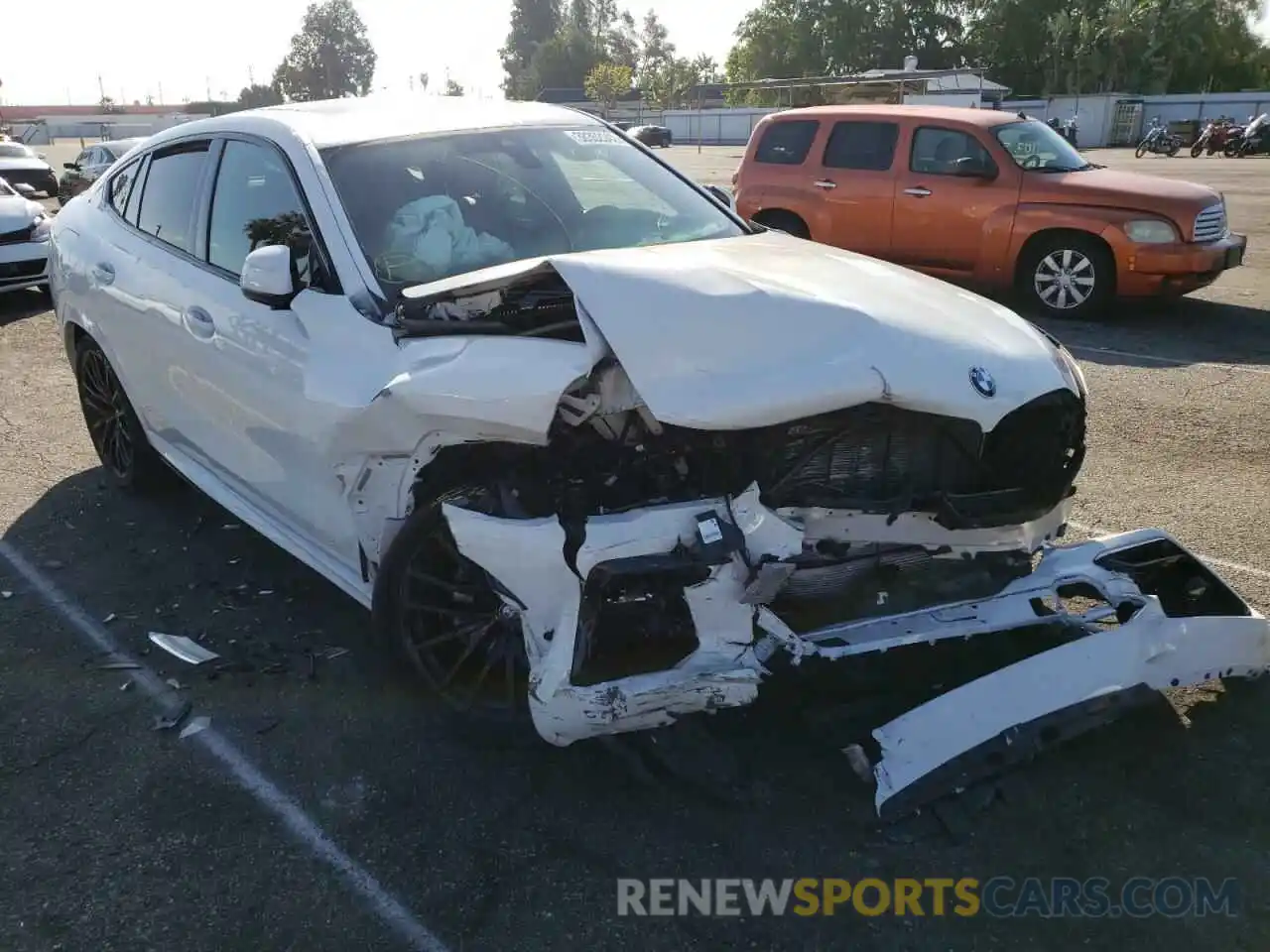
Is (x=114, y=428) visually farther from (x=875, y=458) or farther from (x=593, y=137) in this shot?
(x=875, y=458)

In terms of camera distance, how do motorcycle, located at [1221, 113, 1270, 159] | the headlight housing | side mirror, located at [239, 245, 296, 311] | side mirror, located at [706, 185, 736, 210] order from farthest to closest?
motorcycle, located at [1221, 113, 1270, 159]
the headlight housing
side mirror, located at [706, 185, 736, 210]
side mirror, located at [239, 245, 296, 311]

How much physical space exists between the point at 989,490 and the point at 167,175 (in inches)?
149

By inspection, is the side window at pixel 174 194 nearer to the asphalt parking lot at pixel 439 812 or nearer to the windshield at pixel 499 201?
the windshield at pixel 499 201

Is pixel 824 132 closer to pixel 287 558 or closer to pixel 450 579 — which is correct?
pixel 287 558

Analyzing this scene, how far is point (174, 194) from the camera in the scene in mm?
4340

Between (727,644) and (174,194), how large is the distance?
3.30 meters

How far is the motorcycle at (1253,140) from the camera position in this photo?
34938 mm

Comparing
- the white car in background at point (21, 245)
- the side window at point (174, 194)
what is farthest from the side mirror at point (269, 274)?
the white car in background at point (21, 245)

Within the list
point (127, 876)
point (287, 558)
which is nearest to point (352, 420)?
point (127, 876)

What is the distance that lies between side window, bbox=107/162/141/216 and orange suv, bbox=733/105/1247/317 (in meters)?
7.28

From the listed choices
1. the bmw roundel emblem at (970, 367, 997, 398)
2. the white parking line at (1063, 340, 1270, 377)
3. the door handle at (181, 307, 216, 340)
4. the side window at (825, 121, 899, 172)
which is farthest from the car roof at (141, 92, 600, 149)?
the side window at (825, 121, 899, 172)

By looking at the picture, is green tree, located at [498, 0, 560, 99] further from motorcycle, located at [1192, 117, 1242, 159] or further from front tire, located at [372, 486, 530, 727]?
front tire, located at [372, 486, 530, 727]

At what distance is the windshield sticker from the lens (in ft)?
13.9

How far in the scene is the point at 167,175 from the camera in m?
4.46
